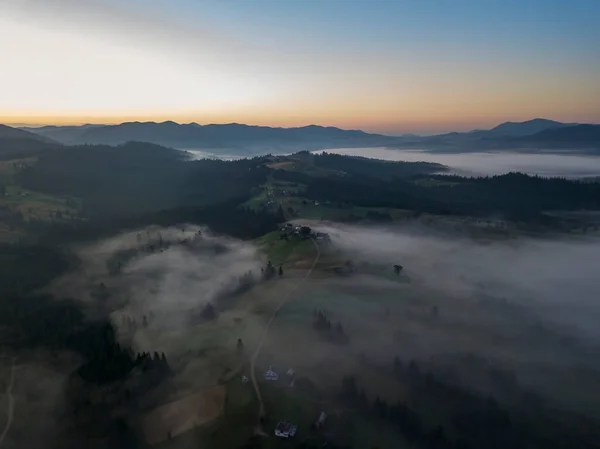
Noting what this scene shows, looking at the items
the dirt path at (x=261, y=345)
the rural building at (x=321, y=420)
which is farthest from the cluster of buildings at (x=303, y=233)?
the rural building at (x=321, y=420)

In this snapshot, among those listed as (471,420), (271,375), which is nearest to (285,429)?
(271,375)

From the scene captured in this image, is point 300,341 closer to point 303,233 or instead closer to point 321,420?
point 321,420

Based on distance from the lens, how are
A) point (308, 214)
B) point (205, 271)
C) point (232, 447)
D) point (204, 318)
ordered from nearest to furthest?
point (232, 447) → point (204, 318) → point (205, 271) → point (308, 214)

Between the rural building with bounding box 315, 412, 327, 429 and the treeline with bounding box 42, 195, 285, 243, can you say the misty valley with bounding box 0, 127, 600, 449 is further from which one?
the treeline with bounding box 42, 195, 285, 243

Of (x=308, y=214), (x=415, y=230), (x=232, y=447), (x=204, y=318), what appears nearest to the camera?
(x=232, y=447)

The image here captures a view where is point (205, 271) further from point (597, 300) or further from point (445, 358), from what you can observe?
point (597, 300)

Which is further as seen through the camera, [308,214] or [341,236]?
[308,214]

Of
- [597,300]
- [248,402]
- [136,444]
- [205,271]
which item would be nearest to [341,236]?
[205,271]
